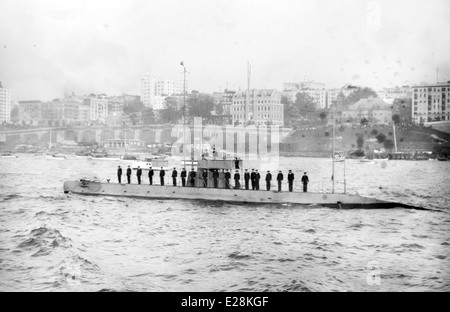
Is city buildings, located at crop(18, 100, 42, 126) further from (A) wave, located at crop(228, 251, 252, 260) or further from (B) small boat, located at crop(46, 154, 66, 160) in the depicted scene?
(A) wave, located at crop(228, 251, 252, 260)

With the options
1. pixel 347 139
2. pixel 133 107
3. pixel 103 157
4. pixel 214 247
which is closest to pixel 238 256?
pixel 214 247

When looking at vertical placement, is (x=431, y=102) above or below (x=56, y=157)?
above

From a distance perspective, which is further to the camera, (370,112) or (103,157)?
(370,112)

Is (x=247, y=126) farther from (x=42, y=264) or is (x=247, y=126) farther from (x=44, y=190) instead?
(x=42, y=264)

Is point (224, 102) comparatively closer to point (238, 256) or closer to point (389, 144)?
point (389, 144)

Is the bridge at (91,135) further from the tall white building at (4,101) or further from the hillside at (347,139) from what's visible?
the tall white building at (4,101)

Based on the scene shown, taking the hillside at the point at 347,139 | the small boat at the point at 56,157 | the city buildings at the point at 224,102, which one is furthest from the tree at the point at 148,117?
the small boat at the point at 56,157
